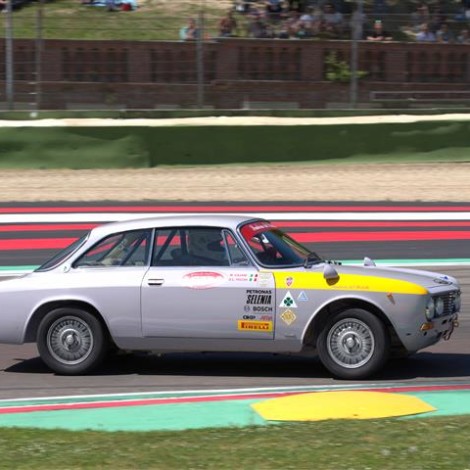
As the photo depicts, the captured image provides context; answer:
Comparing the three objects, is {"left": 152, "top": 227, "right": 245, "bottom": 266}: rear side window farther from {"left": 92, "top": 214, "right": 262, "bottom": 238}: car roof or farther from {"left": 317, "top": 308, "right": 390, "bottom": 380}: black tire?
{"left": 317, "top": 308, "right": 390, "bottom": 380}: black tire

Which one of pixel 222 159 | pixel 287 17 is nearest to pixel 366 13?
pixel 287 17

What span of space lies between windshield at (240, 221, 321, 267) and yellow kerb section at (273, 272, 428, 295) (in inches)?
7.3

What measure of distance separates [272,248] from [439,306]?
4.39ft

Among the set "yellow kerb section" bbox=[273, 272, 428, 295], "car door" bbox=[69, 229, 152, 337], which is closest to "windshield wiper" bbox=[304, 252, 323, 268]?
"yellow kerb section" bbox=[273, 272, 428, 295]

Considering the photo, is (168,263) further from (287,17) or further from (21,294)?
(287,17)

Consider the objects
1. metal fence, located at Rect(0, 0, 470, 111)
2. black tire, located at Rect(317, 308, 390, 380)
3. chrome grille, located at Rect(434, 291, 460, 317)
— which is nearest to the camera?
black tire, located at Rect(317, 308, 390, 380)

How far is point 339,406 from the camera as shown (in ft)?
22.1

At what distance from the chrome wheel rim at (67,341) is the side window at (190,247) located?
78 cm

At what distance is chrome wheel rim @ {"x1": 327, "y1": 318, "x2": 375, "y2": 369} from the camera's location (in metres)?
7.46

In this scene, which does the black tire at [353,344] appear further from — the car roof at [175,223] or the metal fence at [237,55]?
the metal fence at [237,55]

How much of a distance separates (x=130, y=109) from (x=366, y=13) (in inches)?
269

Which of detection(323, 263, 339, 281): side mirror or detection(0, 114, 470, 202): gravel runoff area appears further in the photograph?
detection(0, 114, 470, 202): gravel runoff area

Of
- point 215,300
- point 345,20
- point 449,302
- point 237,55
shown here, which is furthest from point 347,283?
point 345,20

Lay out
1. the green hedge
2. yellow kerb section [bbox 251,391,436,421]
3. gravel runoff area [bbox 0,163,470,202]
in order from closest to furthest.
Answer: yellow kerb section [bbox 251,391,436,421]
gravel runoff area [bbox 0,163,470,202]
the green hedge
